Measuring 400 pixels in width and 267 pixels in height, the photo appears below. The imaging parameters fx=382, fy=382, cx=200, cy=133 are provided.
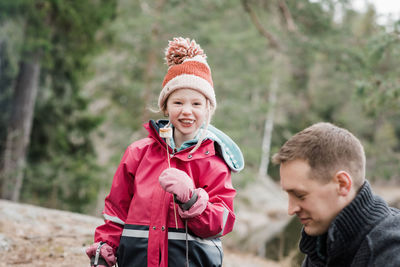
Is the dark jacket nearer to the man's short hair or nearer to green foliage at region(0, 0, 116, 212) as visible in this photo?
the man's short hair

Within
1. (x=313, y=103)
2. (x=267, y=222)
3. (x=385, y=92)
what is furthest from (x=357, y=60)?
(x=313, y=103)

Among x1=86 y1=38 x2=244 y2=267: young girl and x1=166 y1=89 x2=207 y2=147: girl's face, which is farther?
x1=166 y1=89 x2=207 y2=147: girl's face

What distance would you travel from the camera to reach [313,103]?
28.9 m

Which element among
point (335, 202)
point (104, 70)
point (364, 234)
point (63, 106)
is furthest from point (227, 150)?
point (104, 70)

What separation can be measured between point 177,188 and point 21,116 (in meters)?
7.50

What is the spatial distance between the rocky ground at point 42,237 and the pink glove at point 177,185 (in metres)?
2.26

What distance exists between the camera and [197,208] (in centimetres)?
206

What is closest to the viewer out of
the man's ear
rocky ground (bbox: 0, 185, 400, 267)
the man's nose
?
the man's ear

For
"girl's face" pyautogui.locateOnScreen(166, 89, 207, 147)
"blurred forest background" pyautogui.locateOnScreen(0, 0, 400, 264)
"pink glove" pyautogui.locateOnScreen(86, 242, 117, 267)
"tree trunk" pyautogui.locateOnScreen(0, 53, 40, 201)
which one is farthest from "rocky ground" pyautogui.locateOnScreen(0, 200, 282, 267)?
"blurred forest background" pyautogui.locateOnScreen(0, 0, 400, 264)

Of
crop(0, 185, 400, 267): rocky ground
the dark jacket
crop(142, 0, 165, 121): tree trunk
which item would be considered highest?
crop(142, 0, 165, 121): tree trunk

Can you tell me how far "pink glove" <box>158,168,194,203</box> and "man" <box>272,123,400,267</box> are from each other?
20.5 inches

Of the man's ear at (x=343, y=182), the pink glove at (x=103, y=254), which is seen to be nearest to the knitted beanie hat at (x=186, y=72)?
the pink glove at (x=103, y=254)

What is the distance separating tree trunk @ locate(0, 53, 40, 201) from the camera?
321 inches

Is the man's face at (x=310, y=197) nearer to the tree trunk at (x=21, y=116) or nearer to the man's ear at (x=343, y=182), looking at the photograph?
the man's ear at (x=343, y=182)
